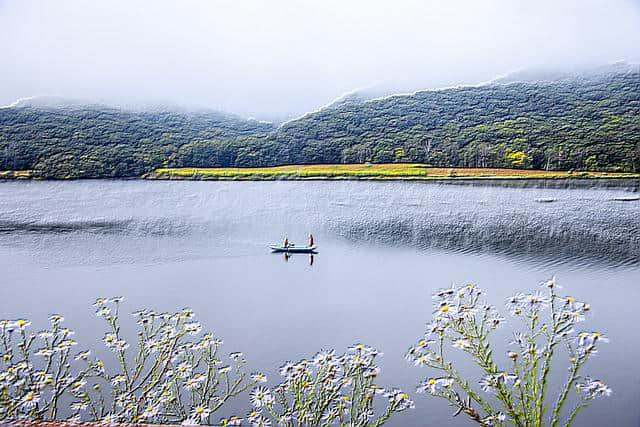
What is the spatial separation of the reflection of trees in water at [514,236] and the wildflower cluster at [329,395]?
42 cm

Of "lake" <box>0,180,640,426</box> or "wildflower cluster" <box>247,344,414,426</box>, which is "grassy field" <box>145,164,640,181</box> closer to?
"lake" <box>0,180,640,426</box>

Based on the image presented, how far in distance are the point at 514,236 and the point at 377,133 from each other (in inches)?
23.6

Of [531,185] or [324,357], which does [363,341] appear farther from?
[531,185]

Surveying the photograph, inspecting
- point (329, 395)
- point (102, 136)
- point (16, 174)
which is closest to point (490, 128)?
point (329, 395)

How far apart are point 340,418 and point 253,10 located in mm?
1433

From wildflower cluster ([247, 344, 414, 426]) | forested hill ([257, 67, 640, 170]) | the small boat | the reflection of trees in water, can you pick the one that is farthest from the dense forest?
wildflower cluster ([247, 344, 414, 426])

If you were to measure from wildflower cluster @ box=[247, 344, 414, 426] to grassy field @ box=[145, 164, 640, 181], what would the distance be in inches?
24.0

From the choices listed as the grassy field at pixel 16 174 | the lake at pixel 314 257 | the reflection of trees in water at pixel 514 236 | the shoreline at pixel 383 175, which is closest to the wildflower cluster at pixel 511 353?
the lake at pixel 314 257

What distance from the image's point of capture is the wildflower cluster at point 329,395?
5.59 ft

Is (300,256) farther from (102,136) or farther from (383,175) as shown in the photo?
(102,136)

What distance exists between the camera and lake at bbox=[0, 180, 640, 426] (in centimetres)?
180

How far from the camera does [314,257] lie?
6.22ft

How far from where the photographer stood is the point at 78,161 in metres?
1.93

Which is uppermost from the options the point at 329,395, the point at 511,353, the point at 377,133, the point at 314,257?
the point at 377,133
